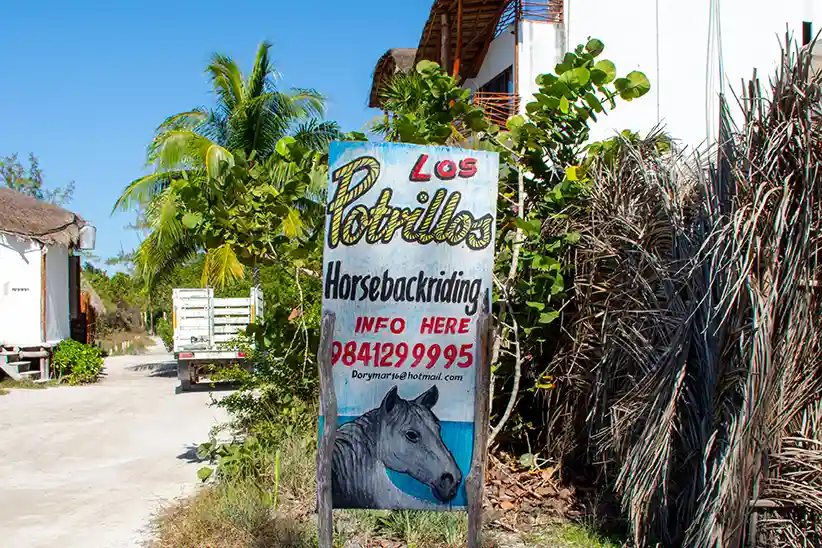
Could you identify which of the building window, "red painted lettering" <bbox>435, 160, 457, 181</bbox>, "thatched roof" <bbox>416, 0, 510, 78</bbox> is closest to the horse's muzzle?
"red painted lettering" <bbox>435, 160, 457, 181</bbox>

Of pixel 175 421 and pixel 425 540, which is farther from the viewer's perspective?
pixel 175 421

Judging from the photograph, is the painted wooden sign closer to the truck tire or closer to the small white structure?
the truck tire

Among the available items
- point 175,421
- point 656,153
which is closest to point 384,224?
point 656,153

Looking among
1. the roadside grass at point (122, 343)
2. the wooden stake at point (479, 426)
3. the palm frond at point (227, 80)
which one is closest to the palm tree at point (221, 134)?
the palm frond at point (227, 80)

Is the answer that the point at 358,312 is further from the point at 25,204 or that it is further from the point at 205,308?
the point at 25,204

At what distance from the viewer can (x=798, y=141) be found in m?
4.66

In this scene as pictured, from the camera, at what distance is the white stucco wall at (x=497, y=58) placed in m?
18.1

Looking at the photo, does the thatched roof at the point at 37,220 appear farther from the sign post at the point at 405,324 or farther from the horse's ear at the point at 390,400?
the horse's ear at the point at 390,400

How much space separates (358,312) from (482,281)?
0.71m

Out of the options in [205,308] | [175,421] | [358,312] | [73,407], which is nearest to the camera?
[358,312]

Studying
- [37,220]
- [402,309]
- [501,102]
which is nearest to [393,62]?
[501,102]

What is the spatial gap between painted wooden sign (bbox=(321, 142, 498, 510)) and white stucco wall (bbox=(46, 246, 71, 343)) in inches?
710

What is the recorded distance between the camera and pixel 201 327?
661 inches

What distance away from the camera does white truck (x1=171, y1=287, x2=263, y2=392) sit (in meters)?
16.5
